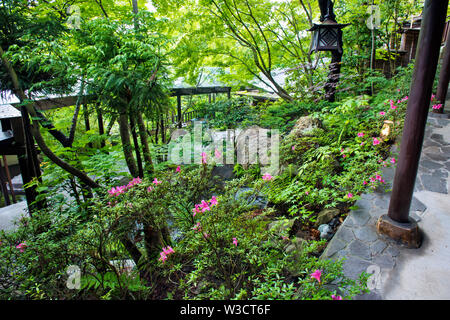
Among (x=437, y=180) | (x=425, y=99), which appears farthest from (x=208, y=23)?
(x=437, y=180)

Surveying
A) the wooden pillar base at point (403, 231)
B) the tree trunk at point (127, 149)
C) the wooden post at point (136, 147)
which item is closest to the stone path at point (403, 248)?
the wooden pillar base at point (403, 231)

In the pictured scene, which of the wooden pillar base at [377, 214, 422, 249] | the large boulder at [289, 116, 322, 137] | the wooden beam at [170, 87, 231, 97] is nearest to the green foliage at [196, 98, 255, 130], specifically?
the wooden beam at [170, 87, 231, 97]

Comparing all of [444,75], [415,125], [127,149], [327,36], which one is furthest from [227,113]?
[415,125]

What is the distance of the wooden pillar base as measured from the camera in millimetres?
2787

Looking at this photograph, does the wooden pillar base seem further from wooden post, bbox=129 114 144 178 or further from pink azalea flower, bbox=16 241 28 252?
pink azalea flower, bbox=16 241 28 252

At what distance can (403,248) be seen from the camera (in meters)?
2.78

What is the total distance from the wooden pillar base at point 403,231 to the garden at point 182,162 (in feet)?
1.63

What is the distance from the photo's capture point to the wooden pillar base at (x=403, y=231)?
2.79 m

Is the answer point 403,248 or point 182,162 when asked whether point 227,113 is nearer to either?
point 182,162

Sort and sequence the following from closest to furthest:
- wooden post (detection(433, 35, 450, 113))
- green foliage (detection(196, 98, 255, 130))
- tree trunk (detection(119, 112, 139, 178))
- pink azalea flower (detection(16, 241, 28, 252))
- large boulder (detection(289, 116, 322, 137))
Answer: pink azalea flower (detection(16, 241, 28, 252)) → tree trunk (detection(119, 112, 139, 178)) → wooden post (detection(433, 35, 450, 113)) → large boulder (detection(289, 116, 322, 137)) → green foliage (detection(196, 98, 255, 130))

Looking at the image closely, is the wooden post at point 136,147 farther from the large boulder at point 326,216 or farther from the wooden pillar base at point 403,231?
the wooden pillar base at point 403,231

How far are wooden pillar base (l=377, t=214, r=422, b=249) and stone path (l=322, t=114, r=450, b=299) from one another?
7 cm

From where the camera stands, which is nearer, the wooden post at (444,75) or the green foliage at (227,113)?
the wooden post at (444,75)
